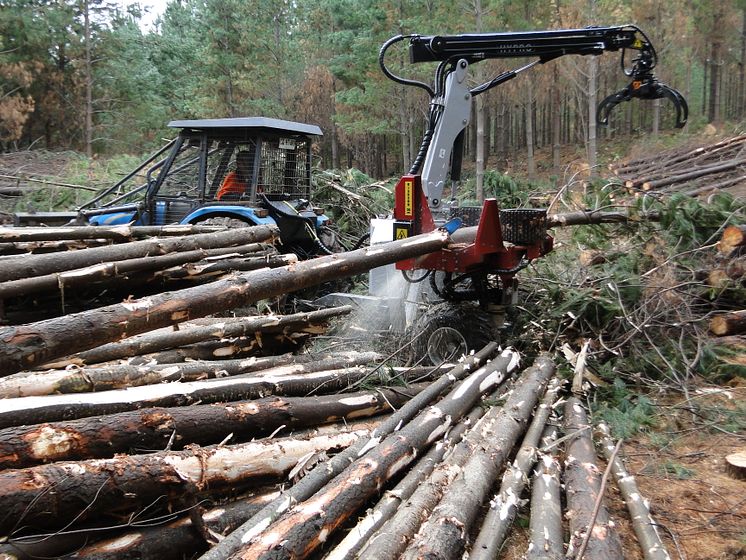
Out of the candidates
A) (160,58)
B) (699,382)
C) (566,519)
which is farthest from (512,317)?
(160,58)

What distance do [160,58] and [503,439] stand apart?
3035cm

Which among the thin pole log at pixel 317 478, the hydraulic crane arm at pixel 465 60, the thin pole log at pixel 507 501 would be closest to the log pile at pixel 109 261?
the thin pole log at pixel 317 478

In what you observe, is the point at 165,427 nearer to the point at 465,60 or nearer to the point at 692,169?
the point at 465,60

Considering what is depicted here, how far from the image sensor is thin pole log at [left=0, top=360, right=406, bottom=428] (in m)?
2.79

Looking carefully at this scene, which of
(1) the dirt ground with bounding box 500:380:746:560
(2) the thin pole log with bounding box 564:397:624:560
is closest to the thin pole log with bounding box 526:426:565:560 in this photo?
(2) the thin pole log with bounding box 564:397:624:560

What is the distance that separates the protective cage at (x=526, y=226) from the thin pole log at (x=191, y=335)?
2121 mm

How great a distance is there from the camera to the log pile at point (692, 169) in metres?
12.1

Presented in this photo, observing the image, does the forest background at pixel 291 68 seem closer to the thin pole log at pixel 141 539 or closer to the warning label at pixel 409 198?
→ the warning label at pixel 409 198

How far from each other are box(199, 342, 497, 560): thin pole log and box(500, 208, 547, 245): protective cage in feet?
6.84

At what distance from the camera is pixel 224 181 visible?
25.9 feet

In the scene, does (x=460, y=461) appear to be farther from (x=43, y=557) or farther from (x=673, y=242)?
(x=673, y=242)

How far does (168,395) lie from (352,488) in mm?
1205

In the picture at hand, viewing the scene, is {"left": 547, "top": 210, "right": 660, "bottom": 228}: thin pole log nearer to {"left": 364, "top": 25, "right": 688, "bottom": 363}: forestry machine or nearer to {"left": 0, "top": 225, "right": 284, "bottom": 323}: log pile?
{"left": 364, "top": 25, "right": 688, "bottom": 363}: forestry machine

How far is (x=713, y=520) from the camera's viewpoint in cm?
325
